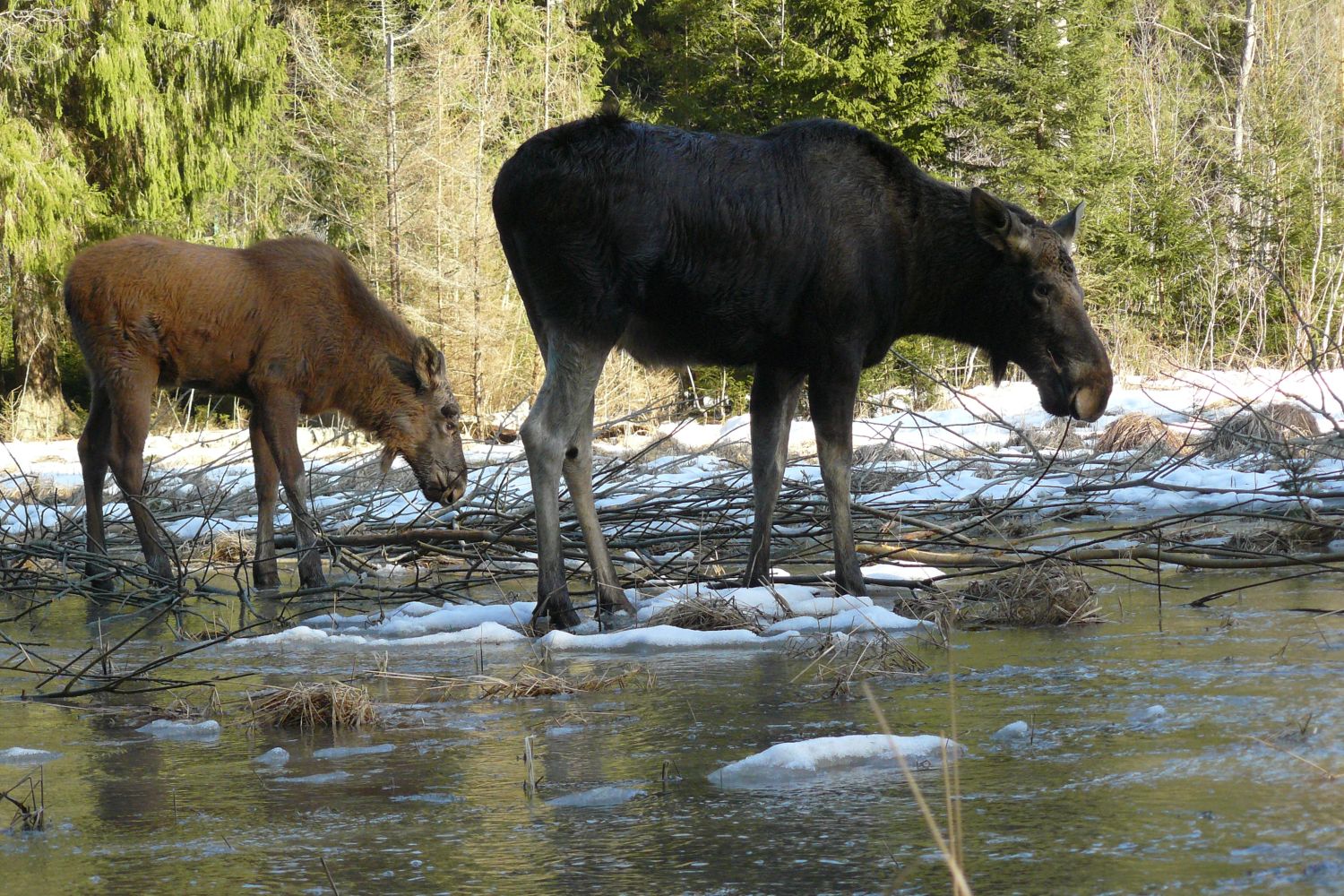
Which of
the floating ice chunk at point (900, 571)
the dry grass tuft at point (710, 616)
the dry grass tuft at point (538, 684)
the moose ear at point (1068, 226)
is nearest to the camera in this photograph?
the dry grass tuft at point (538, 684)

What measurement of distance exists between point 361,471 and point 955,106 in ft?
65.3

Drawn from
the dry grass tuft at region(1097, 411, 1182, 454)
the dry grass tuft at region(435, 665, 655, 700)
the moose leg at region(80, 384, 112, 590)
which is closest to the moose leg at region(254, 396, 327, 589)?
the moose leg at region(80, 384, 112, 590)

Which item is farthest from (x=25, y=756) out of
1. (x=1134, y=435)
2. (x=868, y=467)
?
(x=1134, y=435)

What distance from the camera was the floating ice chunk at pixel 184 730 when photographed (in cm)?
386

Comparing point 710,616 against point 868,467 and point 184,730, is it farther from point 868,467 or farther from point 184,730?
point 868,467

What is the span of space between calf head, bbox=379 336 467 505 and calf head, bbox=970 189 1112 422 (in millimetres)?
4050

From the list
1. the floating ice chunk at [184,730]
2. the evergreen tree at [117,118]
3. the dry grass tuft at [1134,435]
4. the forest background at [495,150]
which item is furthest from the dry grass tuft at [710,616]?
the evergreen tree at [117,118]

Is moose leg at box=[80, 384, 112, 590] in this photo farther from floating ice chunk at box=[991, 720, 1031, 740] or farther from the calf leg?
floating ice chunk at box=[991, 720, 1031, 740]

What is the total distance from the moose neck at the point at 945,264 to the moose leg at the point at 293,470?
3.58 metres

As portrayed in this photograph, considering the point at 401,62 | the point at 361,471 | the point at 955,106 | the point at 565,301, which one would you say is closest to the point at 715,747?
the point at 565,301

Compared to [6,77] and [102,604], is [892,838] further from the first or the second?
[6,77]

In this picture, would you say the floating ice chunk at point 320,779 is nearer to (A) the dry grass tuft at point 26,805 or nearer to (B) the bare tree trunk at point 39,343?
(A) the dry grass tuft at point 26,805

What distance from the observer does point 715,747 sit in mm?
3379

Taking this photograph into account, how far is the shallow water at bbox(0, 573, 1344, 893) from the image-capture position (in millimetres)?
2336
